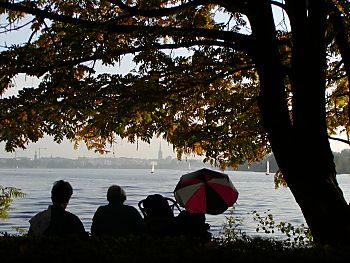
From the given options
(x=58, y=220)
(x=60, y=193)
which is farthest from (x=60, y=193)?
(x=58, y=220)

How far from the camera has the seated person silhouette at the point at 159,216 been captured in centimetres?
688

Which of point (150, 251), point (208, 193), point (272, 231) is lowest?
point (272, 231)

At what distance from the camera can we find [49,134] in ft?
33.8

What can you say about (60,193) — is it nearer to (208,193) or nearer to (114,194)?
(114,194)

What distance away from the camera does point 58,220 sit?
6254 mm

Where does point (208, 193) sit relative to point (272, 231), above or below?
above

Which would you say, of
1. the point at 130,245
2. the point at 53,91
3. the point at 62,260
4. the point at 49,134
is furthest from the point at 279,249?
the point at 49,134

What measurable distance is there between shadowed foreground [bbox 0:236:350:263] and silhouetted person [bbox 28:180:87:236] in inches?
44.7

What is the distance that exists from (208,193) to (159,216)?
2571mm

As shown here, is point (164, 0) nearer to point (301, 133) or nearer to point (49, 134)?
point (49, 134)

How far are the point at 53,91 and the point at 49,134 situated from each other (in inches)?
64.0

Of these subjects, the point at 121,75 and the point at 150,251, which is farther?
the point at 121,75

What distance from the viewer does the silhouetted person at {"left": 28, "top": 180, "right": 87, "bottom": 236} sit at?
6.22m

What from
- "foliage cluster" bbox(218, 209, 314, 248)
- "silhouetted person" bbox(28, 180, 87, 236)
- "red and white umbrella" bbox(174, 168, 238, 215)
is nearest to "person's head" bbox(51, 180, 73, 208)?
"silhouetted person" bbox(28, 180, 87, 236)
